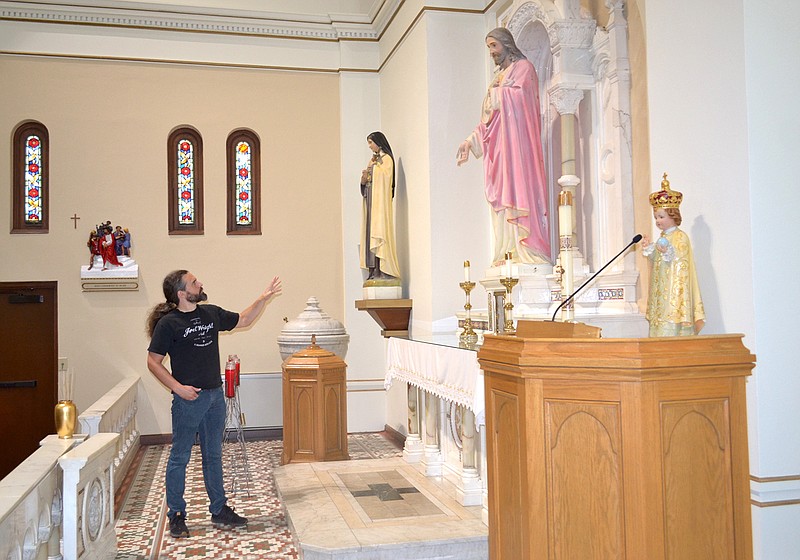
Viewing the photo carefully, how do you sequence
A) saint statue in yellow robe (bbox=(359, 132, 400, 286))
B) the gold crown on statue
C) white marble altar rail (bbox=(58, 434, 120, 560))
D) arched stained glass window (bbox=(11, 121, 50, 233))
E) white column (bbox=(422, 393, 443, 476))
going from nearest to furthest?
white marble altar rail (bbox=(58, 434, 120, 560)) → the gold crown on statue → white column (bbox=(422, 393, 443, 476)) → saint statue in yellow robe (bbox=(359, 132, 400, 286)) → arched stained glass window (bbox=(11, 121, 50, 233))

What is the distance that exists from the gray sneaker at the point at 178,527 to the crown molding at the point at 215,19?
6493 mm

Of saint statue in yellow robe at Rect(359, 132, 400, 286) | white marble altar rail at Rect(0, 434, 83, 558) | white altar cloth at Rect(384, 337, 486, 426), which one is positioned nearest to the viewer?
white marble altar rail at Rect(0, 434, 83, 558)

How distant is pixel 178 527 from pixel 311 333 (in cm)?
374

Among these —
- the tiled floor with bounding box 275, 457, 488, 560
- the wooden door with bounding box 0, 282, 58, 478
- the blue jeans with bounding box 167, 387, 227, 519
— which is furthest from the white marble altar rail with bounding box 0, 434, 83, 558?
the wooden door with bounding box 0, 282, 58, 478

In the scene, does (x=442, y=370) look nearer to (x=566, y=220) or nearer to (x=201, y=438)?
(x=566, y=220)

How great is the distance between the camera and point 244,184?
1055 centimetres

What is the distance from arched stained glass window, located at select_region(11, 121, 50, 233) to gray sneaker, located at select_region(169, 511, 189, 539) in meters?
5.67

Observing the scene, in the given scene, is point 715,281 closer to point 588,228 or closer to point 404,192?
point 588,228

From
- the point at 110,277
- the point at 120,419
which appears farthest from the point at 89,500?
the point at 110,277

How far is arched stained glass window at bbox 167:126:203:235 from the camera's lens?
10.3m

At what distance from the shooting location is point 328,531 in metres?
4.96

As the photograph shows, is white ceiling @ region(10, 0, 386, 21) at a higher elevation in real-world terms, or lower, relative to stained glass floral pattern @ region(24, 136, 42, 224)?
higher

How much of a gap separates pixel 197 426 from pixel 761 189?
3.82 meters

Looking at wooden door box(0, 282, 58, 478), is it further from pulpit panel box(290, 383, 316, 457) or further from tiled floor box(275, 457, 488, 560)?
tiled floor box(275, 457, 488, 560)
